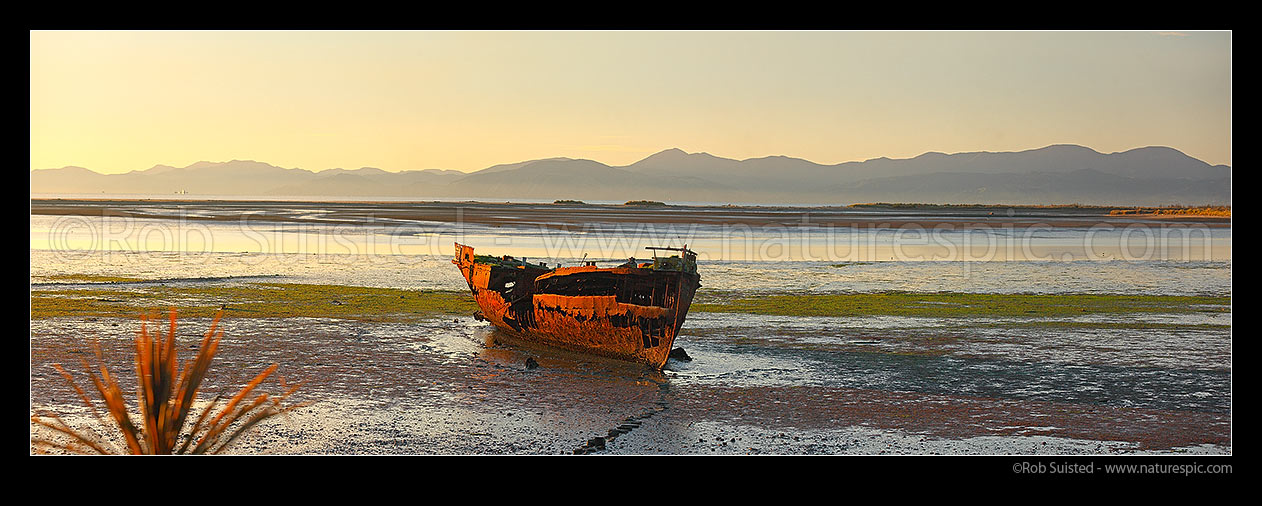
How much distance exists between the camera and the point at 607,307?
50.1 feet

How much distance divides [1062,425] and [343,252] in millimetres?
29838

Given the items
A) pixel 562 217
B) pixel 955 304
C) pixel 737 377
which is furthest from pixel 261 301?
pixel 562 217

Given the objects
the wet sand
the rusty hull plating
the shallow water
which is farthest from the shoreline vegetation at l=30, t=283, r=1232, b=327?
the wet sand

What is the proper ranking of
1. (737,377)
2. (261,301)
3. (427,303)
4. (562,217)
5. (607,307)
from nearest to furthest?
(737,377) < (607,307) < (261,301) < (427,303) < (562,217)

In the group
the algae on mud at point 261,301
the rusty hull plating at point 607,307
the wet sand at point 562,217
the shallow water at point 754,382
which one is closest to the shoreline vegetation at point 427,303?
the algae on mud at point 261,301

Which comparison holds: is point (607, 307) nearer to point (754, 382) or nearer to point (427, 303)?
point (754, 382)

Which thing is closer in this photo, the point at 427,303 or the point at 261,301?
the point at 261,301

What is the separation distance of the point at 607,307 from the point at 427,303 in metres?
8.17

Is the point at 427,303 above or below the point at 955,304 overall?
above

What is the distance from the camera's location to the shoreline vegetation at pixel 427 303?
20422 mm

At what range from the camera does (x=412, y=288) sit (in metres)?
25.2

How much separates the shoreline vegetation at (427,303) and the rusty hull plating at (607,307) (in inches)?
145

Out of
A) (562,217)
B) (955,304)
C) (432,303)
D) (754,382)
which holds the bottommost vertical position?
(754,382)

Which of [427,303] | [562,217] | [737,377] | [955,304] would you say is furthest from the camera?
[562,217]
